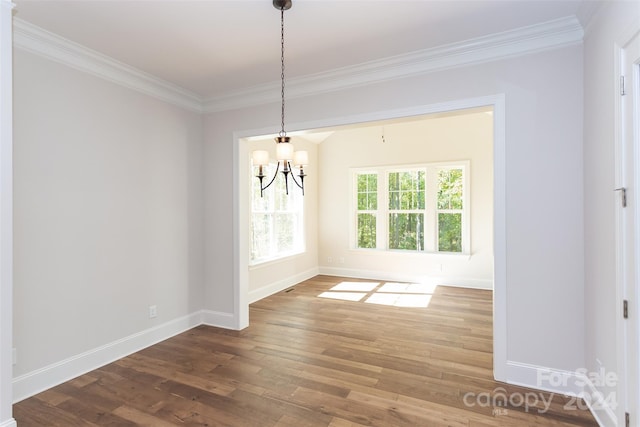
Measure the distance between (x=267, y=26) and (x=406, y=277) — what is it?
509 centimetres

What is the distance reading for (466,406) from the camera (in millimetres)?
2260

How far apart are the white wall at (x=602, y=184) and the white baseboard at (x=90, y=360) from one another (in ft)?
11.8

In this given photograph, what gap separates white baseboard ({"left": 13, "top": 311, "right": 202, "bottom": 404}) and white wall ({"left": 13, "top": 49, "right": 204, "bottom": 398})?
A: 0.05 meters

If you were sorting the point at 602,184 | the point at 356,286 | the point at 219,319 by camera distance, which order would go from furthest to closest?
the point at 356,286 → the point at 219,319 → the point at 602,184

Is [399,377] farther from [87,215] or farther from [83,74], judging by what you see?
[83,74]

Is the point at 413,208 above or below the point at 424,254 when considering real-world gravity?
above

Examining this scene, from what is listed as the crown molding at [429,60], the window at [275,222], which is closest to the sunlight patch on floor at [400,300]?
the window at [275,222]

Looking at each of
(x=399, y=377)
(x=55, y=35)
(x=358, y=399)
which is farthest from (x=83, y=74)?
(x=399, y=377)

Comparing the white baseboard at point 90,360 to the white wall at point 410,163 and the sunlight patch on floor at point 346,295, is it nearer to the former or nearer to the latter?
A: the sunlight patch on floor at point 346,295

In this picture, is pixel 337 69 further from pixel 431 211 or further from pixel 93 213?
pixel 431 211

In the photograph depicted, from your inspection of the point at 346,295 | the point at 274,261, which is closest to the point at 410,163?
the point at 346,295

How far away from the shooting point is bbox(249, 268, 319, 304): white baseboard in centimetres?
507

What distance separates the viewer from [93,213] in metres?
2.89

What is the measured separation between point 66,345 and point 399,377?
2818mm
